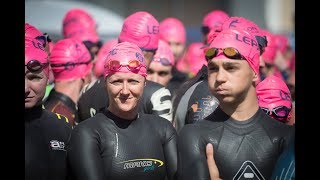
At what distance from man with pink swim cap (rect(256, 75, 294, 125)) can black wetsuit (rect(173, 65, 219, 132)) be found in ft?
1.54

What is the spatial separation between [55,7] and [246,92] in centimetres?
1301

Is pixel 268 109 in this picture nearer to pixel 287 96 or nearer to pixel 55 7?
pixel 287 96

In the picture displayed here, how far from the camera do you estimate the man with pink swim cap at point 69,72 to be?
316 inches

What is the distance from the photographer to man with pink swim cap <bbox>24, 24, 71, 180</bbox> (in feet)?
19.4

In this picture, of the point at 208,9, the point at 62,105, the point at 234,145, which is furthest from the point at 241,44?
the point at 208,9

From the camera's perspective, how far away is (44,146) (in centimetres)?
607

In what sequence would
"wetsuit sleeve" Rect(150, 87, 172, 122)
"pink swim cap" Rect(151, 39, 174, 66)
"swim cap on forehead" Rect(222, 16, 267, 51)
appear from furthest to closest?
"pink swim cap" Rect(151, 39, 174, 66) < "wetsuit sleeve" Rect(150, 87, 172, 122) < "swim cap on forehead" Rect(222, 16, 267, 51)

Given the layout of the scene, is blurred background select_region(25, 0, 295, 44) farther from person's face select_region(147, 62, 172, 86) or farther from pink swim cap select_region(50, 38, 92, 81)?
pink swim cap select_region(50, 38, 92, 81)

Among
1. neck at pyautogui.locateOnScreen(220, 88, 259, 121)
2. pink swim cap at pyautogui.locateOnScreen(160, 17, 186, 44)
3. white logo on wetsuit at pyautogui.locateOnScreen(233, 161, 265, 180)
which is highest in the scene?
pink swim cap at pyautogui.locateOnScreen(160, 17, 186, 44)

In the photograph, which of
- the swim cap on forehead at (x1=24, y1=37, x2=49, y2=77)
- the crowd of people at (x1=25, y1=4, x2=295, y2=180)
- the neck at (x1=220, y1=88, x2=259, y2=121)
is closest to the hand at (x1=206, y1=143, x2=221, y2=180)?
the crowd of people at (x1=25, y1=4, x2=295, y2=180)

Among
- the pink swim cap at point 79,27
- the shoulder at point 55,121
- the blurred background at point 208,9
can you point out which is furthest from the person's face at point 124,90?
the blurred background at point 208,9

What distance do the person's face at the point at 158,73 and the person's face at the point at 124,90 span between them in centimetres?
320

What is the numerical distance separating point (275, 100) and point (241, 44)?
122cm
